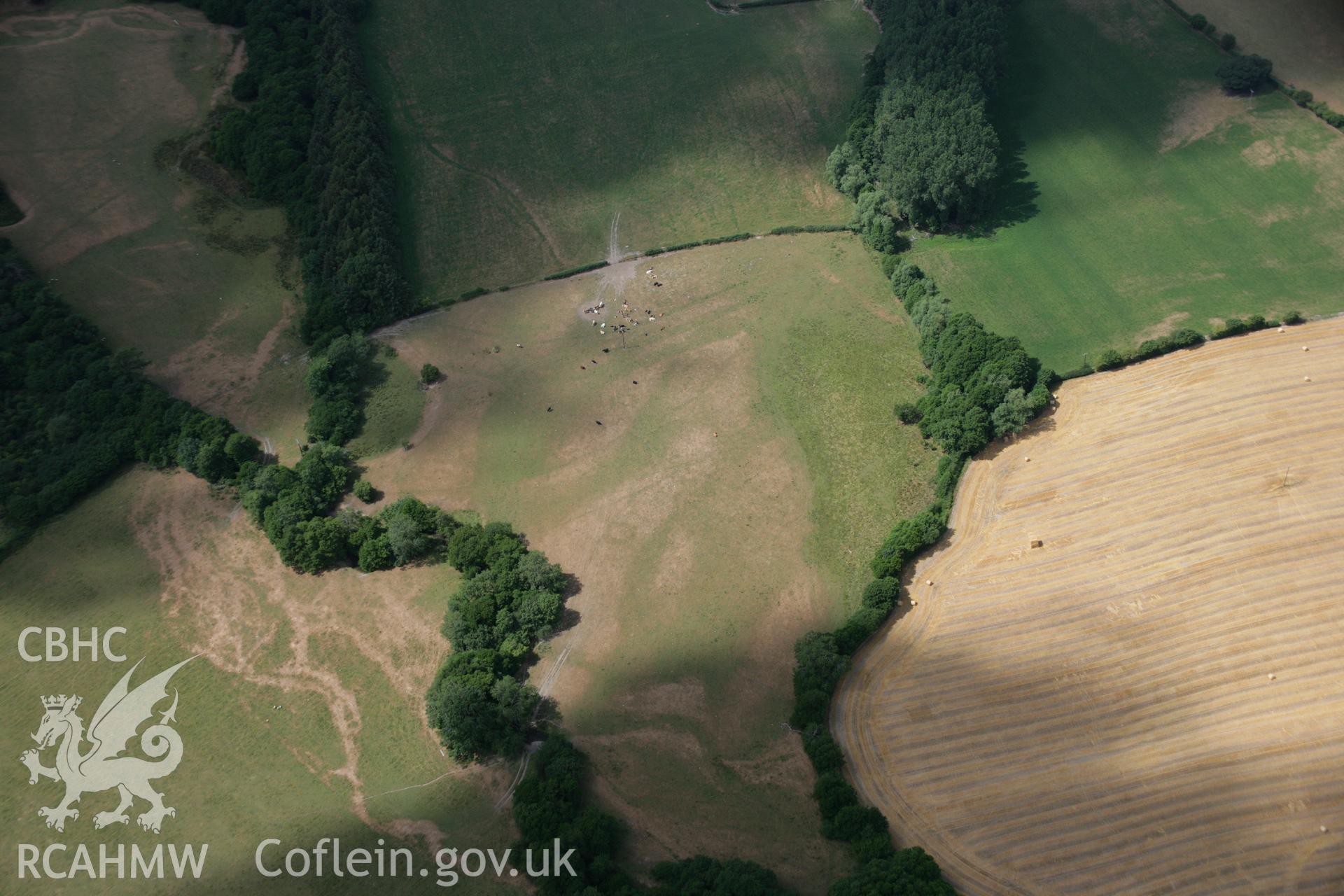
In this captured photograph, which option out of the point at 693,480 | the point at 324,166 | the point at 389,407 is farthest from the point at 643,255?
the point at 324,166

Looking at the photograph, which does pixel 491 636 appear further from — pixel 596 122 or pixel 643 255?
pixel 596 122

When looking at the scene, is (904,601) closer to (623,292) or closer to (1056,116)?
(623,292)

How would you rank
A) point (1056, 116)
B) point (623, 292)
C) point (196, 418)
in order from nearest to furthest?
1. point (196, 418)
2. point (623, 292)
3. point (1056, 116)

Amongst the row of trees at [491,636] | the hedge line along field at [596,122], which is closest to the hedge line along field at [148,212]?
the hedge line along field at [596,122]

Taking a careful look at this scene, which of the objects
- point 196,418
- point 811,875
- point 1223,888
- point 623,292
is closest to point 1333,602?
point 1223,888

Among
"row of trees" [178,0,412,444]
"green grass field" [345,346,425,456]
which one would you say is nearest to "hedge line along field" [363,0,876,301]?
"row of trees" [178,0,412,444]

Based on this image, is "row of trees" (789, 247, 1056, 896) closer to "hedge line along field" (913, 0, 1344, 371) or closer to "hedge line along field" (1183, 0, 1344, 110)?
"hedge line along field" (913, 0, 1344, 371)

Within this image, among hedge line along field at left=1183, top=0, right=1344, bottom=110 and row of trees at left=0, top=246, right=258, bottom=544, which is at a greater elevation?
hedge line along field at left=1183, top=0, right=1344, bottom=110
